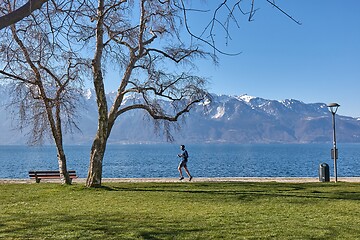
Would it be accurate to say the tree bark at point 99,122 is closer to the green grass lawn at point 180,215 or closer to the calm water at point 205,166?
the green grass lawn at point 180,215

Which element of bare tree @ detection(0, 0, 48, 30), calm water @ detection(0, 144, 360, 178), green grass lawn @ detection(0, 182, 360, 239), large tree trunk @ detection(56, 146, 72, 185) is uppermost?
bare tree @ detection(0, 0, 48, 30)

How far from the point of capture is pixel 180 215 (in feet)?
34.3

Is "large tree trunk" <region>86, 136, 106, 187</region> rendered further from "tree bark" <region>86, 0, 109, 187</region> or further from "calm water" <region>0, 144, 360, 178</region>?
"calm water" <region>0, 144, 360, 178</region>

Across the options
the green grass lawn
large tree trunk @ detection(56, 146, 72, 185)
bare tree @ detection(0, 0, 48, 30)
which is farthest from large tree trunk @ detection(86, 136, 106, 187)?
bare tree @ detection(0, 0, 48, 30)

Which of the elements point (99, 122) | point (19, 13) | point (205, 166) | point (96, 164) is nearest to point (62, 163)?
point (96, 164)

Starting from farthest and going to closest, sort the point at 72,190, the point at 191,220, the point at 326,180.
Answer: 1. the point at 326,180
2. the point at 72,190
3. the point at 191,220

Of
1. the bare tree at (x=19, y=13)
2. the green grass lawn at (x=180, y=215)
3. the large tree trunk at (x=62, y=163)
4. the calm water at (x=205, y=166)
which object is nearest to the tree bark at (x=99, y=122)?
the green grass lawn at (x=180, y=215)

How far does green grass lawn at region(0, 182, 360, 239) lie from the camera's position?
8282mm

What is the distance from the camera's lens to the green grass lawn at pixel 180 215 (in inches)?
326

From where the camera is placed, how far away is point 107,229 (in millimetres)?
8695

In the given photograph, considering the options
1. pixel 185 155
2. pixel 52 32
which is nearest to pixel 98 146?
pixel 185 155

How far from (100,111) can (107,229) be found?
9691mm

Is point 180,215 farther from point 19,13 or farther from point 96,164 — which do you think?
point 96,164

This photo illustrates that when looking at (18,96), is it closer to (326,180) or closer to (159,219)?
(159,219)
